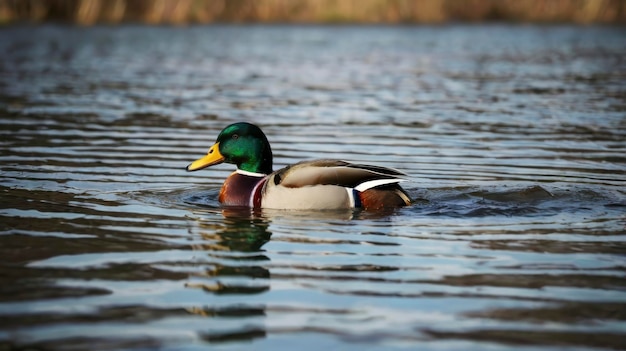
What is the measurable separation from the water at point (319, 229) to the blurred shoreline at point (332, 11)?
93.5 feet

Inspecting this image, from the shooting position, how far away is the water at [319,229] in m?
5.39

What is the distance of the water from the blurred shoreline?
93.5 ft

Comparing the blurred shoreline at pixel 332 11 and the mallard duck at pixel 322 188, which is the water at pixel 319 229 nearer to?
the mallard duck at pixel 322 188

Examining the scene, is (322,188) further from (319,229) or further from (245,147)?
(245,147)

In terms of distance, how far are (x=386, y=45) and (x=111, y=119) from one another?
2400 centimetres

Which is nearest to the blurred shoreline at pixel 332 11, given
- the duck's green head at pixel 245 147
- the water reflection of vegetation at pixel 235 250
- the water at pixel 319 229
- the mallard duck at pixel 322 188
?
the water at pixel 319 229

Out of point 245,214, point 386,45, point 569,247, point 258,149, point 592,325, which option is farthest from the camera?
point 386,45

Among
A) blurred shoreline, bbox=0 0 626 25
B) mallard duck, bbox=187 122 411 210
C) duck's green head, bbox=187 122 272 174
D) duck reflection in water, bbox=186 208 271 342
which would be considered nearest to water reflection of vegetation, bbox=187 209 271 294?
duck reflection in water, bbox=186 208 271 342

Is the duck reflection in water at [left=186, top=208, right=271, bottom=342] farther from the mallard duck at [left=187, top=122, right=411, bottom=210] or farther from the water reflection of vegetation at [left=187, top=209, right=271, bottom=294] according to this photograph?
the mallard duck at [left=187, top=122, right=411, bottom=210]

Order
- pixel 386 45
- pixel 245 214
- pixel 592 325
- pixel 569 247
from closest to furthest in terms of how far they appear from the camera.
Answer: pixel 592 325 < pixel 569 247 < pixel 245 214 < pixel 386 45

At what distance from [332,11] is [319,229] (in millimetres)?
46840

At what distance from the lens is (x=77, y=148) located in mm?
12750

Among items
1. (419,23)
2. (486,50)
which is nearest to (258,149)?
(486,50)

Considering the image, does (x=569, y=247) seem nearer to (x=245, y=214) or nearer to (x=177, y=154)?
(x=245, y=214)
